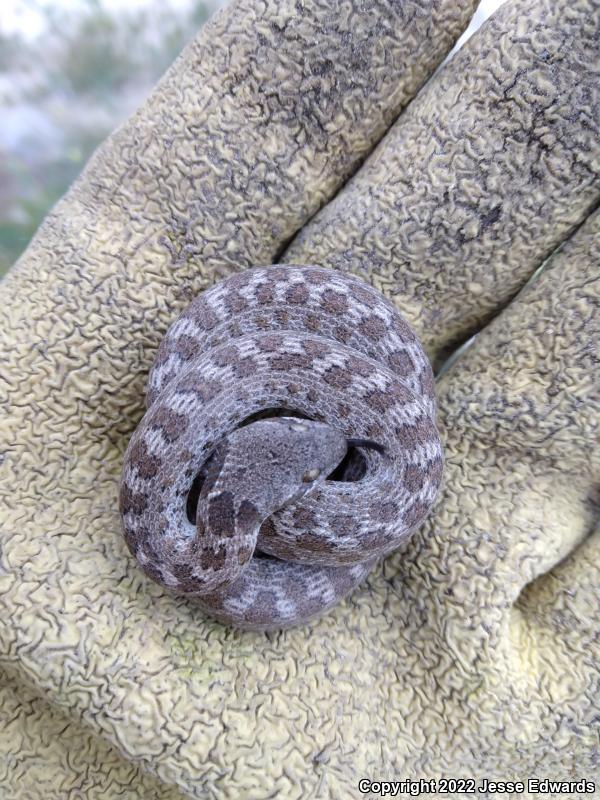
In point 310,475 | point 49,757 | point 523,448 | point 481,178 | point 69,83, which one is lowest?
point 49,757

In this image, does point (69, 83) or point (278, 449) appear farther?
point (69, 83)

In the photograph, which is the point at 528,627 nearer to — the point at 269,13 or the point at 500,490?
the point at 500,490

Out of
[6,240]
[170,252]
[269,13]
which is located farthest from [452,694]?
[6,240]

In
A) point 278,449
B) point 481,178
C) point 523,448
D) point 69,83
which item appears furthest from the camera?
point 69,83

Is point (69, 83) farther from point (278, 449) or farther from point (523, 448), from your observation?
point (523, 448)

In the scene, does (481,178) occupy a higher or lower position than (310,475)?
higher

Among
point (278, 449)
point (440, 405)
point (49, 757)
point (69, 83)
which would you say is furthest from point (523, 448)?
point (69, 83)

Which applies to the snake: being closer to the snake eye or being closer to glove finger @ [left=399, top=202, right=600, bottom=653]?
the snake eye

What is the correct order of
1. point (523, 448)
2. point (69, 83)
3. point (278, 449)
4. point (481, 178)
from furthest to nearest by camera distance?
point (69, 83) → point (523, 448) → point (481, 178) → point (278, 449)
